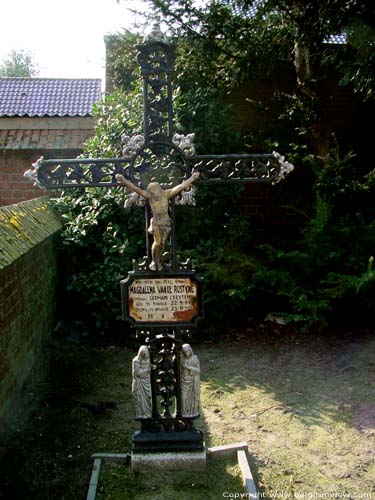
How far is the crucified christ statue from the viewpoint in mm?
3645

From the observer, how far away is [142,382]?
3.85 metres

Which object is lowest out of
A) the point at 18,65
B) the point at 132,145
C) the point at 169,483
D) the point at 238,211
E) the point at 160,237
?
the point at 169,483

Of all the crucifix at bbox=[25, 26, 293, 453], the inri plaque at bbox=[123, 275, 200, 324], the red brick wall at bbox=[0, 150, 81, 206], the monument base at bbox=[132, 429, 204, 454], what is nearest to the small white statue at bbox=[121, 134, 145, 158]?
the crucifix at bbox=[25, 26, 293, 453]

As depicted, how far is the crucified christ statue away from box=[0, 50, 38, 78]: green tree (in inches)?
1893

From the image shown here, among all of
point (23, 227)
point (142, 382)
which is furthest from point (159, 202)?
point (23, 227)

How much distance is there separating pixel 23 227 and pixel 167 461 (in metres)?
2.82

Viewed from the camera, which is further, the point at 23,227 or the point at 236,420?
the point at 23,227

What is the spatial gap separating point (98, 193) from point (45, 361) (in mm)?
2534

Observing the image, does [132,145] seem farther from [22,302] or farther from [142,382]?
[22,302]

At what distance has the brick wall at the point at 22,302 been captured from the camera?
13.7ft

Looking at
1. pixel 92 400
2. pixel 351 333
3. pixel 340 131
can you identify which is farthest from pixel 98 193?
pixel 340 131

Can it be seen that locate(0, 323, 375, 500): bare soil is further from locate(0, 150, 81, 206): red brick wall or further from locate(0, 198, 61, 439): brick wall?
locate(0, 150, 81, 206): red brick wall

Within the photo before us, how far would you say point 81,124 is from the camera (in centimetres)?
964

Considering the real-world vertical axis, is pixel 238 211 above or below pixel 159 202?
above
